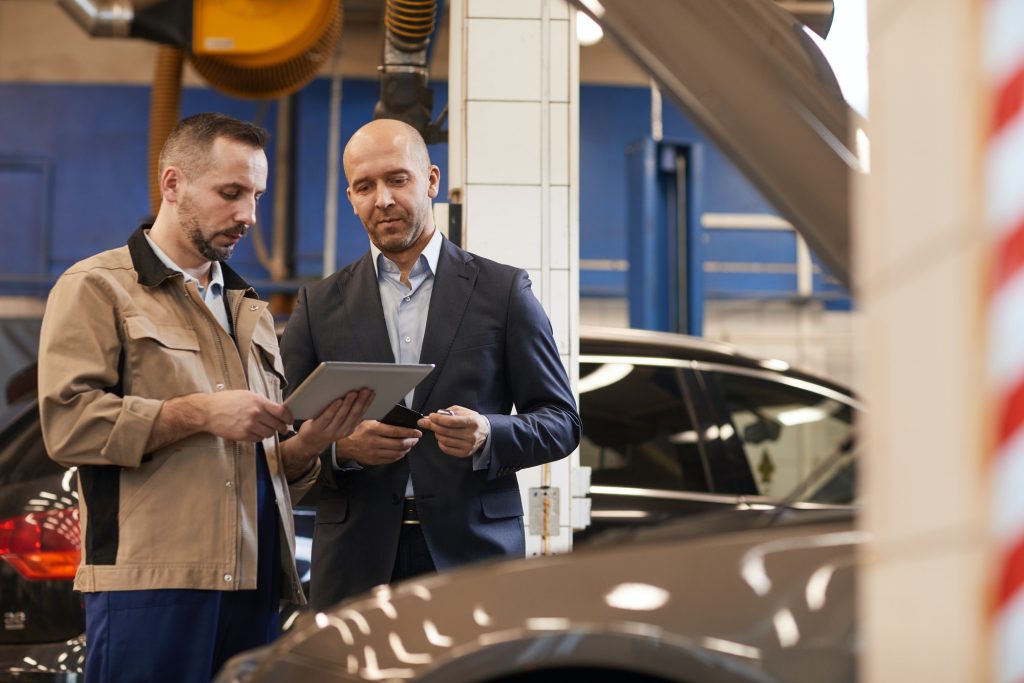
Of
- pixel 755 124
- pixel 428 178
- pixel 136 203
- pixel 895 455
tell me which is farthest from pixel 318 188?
pixel 895 455

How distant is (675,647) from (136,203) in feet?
35.1

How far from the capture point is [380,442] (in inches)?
110

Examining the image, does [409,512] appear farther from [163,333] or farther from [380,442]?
[163,333]

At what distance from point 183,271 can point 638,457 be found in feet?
6.85

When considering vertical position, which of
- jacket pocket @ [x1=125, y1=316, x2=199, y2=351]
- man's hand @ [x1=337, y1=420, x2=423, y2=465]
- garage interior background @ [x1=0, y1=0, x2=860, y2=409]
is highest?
garage interior background @ [x1=0, y1=0, x2=860, y2=409]

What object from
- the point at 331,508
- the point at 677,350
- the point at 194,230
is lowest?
the point at 331,508

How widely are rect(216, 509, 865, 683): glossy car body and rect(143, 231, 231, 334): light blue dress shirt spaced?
37.1 inches

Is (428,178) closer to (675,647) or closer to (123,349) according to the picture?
(123,349)

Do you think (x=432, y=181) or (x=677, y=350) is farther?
(x=677, y=350)

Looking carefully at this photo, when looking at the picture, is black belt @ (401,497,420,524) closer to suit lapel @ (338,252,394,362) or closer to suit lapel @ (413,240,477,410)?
suit lapel @ (413,240,477,410)

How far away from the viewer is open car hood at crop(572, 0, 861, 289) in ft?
7.24

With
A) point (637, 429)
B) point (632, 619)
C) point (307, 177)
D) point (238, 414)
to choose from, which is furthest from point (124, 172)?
point (632, 619)

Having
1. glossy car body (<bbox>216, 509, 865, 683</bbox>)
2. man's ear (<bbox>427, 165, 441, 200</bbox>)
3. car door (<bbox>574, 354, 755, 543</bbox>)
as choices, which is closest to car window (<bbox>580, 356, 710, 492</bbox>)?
car door (<bbox>574, 354, 755, 543</bbox>)

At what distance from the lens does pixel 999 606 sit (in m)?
1.12
